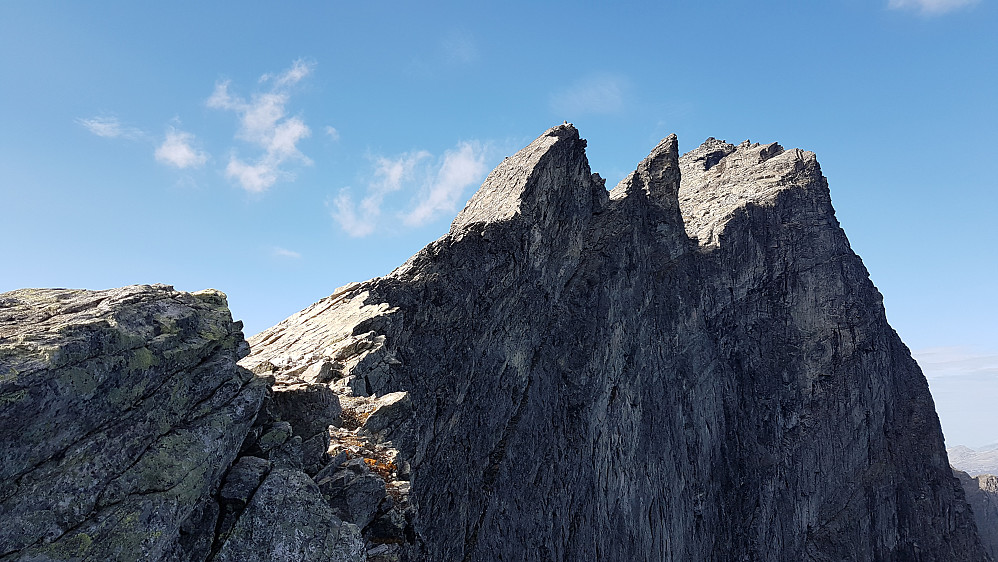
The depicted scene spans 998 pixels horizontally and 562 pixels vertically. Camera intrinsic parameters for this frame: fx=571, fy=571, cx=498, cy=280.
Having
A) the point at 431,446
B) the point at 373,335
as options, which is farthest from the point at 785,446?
the point at 373,335

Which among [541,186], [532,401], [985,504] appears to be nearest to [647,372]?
[532,401]

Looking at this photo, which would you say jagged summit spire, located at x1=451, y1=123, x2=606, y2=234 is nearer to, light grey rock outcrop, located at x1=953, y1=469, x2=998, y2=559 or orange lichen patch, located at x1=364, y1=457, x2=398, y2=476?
orange lichen patch, located at x1=364, y1=457, x2=398, y2=476

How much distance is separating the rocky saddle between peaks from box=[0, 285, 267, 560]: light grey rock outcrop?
1.6 inches

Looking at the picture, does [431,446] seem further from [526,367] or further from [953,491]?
[953,491]

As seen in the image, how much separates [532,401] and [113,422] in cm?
2968

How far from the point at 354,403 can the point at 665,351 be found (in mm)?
39984

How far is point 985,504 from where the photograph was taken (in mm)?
117500

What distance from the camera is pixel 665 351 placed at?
2056 inches

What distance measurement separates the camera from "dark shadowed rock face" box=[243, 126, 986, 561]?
2934 centimetres

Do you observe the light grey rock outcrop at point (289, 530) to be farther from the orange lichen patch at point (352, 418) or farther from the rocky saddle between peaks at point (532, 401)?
the orange lichen patch at point (352, 418)

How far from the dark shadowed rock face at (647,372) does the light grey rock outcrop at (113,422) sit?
542 centimetres

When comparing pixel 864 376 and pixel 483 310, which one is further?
pixel 864 376

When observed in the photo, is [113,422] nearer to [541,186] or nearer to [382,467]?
[382,467]

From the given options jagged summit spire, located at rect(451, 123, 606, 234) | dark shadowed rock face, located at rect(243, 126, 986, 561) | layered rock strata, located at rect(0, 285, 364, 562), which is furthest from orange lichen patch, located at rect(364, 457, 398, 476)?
jagged summit spire, located at rect(451, 123, 606, 234)
